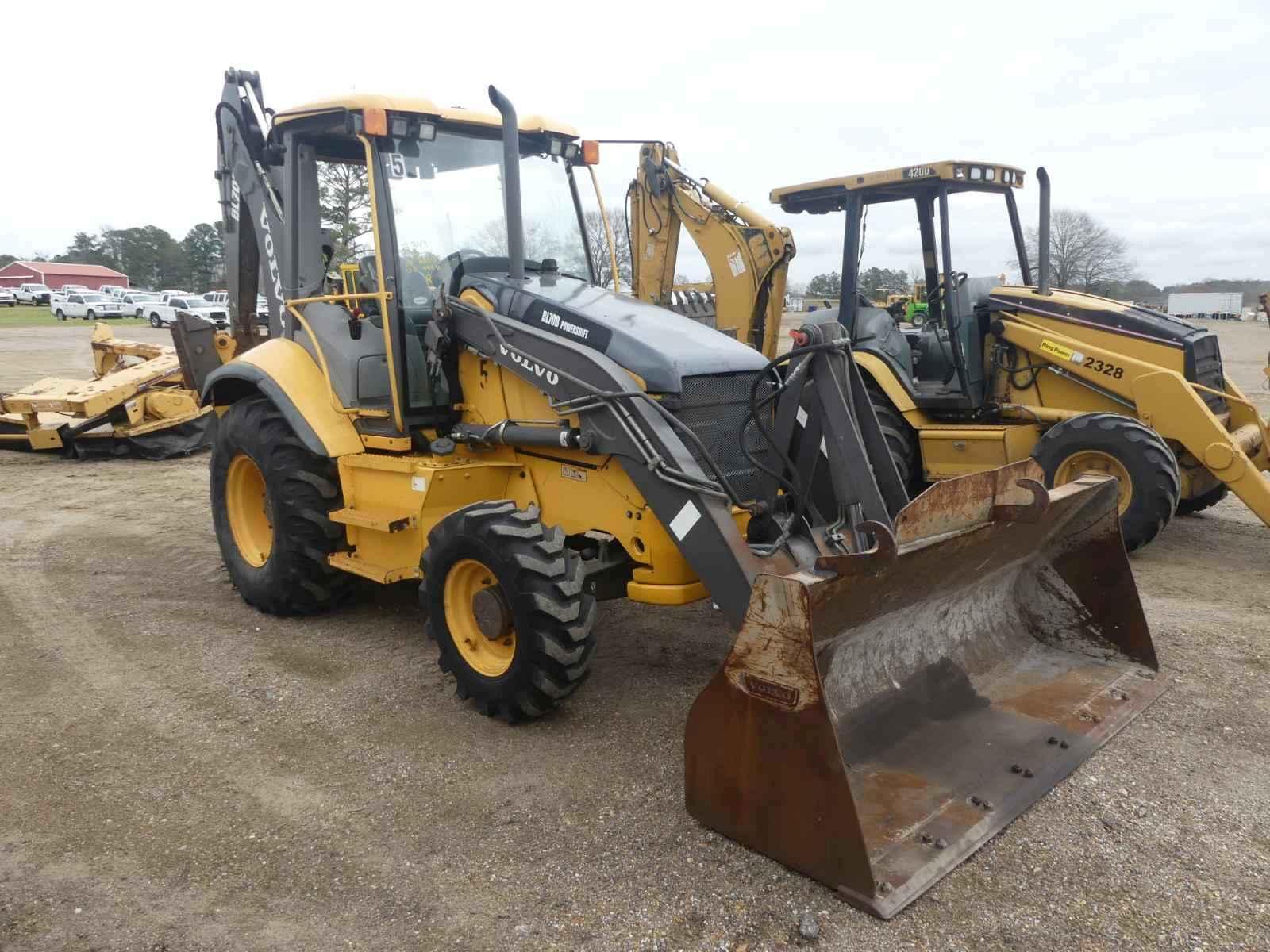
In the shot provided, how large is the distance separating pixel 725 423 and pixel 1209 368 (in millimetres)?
4828

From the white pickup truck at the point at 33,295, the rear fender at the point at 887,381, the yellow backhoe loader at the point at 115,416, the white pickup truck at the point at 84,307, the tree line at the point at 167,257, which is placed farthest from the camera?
the tree line at the point at 167,257

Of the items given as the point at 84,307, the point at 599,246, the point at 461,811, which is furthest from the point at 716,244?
the point at 84,307

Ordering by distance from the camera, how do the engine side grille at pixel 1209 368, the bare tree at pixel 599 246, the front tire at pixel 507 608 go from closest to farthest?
the front tire at pixel 507 608
the bare tree at pixel 599 246
the engine side grille at pixel 1209 368

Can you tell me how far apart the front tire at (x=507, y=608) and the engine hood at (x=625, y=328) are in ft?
2.61

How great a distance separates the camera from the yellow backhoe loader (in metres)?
10.7

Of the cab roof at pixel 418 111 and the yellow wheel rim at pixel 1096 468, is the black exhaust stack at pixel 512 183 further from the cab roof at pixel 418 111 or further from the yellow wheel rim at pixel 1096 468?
the yellow wheel rim at pixel 1096 468

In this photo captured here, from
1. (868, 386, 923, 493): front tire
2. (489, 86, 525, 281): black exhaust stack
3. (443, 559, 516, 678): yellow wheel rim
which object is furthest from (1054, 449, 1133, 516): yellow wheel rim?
(443, 559, 516, 678): yellow wheel rim

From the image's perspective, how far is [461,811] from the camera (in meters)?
3.43

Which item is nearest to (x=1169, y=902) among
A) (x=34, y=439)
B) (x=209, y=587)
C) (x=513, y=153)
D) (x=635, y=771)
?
(x=635, y=771)

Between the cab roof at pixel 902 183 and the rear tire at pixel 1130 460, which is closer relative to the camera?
the rear tire at pixel 1130 460

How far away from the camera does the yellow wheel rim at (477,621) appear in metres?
3.98

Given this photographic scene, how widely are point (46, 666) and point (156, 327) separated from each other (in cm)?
3956

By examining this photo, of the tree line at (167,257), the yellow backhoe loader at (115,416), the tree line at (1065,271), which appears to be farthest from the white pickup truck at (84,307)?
the tree line at (1065,271)

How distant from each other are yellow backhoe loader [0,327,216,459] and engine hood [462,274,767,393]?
24.5ft
